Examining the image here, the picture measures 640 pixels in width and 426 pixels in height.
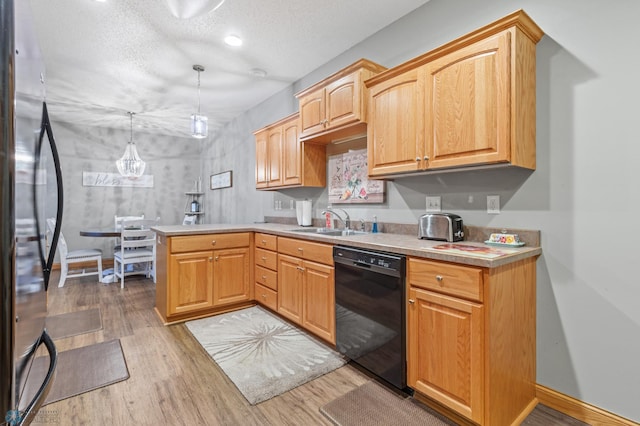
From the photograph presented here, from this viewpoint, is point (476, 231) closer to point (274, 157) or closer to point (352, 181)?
point (352, 181)

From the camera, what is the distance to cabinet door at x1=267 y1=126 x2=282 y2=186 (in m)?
3.70

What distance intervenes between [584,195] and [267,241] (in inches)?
98.1

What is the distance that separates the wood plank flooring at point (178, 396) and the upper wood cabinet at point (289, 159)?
1.87 meters

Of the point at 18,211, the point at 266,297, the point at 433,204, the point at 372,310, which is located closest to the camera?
the point at 18,211

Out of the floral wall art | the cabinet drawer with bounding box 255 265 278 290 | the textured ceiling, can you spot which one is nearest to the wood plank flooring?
the cabinet drawer with bounding box 255 265 278 290

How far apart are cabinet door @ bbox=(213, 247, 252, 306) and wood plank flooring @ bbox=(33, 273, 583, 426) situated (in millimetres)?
540

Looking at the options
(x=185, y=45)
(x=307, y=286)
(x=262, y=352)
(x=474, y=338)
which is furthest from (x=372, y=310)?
(x=185, y=45)

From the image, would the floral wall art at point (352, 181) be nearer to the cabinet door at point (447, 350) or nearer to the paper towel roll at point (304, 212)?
the paper towel roll at point (304, 212)

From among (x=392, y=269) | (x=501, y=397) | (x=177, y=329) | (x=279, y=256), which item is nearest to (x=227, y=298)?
(x=177, y=329)

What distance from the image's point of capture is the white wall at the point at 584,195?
1.59 m

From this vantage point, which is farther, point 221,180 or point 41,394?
point 221,180

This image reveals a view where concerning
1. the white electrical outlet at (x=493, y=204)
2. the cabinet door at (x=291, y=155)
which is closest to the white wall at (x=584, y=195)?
the white electrical outlet at (x=493, y=204)

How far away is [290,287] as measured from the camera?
2.86 m

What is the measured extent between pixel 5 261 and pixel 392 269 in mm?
1668
